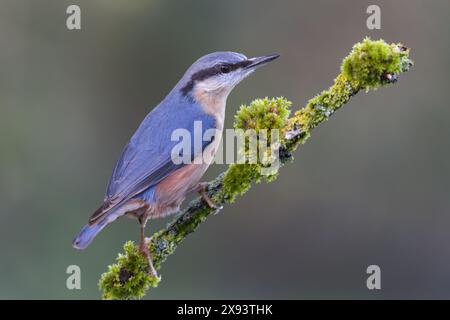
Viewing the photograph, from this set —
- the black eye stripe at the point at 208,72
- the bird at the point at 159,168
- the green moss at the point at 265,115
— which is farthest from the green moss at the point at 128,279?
the black eye stripe at the point at 208,72

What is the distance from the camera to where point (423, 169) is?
799cm

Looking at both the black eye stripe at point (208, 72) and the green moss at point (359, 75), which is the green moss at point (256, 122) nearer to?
the green moss at point (359, 75)

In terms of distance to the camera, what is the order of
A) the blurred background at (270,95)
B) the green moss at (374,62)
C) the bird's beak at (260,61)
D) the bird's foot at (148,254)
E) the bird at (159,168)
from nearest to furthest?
the green moss at (374,62) → the bird's foot at (148,254) → the bird at (159,168) → the bird's beak at (260,61) → the blurred background at (270,95)

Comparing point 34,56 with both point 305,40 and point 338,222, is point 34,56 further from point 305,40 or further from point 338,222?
point 338,222

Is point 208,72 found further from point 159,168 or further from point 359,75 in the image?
point 359,75

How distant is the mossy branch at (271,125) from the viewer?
347 cm

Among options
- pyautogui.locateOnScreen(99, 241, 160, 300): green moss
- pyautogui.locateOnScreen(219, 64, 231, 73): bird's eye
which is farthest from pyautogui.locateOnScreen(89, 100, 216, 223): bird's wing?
pyautogui.locateOnScreen(99, 241, 160, 300): green moss

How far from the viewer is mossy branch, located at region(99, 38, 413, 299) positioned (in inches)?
136

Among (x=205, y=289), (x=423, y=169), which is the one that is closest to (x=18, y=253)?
(x=205, y=289)

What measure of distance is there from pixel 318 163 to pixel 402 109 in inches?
46.0

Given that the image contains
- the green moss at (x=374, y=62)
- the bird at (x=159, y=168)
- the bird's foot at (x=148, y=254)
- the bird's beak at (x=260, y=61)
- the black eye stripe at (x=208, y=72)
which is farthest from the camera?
the black eye stripe at (x=208, y=72)

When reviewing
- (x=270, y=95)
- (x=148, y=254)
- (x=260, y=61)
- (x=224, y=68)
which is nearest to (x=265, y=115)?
(x=148, y=254)

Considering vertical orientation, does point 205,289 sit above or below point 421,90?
below

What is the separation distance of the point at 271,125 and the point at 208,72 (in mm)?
1292
